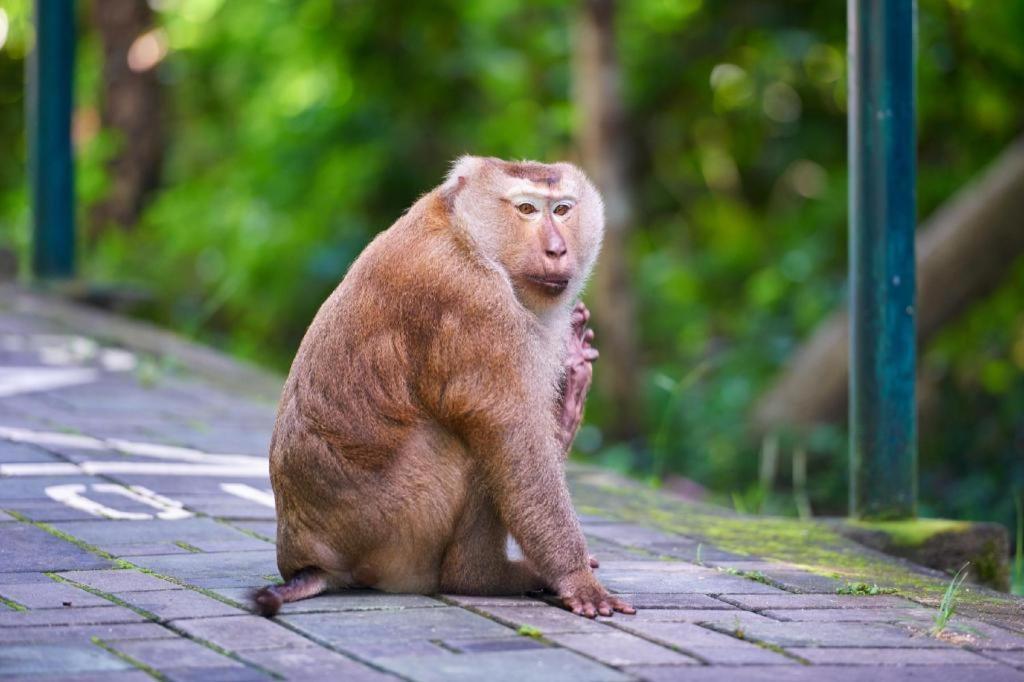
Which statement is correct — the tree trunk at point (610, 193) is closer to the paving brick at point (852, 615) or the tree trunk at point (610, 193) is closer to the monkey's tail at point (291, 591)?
the paving brick at point (852, 615)

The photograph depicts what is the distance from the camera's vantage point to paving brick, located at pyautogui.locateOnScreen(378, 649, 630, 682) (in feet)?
9.82

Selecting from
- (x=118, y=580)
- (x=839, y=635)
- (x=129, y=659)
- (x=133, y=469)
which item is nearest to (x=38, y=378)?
(x=133, y=469)

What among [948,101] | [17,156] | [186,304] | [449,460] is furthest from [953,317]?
[17,156]

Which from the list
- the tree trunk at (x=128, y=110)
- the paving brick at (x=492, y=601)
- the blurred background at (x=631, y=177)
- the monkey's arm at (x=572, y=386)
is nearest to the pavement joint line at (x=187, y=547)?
the paving brick at (x=492, y=601)

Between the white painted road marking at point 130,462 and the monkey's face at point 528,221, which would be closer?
the monkey's face at point 528,221

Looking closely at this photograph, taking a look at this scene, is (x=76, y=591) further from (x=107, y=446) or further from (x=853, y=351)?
(x=853, y=351)

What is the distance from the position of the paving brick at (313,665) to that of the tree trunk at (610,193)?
271 inches

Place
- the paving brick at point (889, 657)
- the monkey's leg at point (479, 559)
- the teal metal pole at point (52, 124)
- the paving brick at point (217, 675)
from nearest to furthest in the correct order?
the paving brick at point (217, 675), the paving brick at point (889, 657), the monkey's leg at point (479, 559), the teal metal pole at point (52, 124)

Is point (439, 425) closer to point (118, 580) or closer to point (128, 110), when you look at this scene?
point (118, 580)

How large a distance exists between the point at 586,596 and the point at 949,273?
6.24 metres

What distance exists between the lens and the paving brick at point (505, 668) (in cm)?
Answer: 299

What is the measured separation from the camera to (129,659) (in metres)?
3.04

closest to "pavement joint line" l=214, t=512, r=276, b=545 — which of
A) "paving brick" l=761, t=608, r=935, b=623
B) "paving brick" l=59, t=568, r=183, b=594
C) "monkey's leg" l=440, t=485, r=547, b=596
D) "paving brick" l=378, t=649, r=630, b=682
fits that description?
"paving brick" l=59, t=568, r=183, b=594

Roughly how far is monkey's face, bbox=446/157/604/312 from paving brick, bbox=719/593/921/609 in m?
0.93
